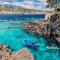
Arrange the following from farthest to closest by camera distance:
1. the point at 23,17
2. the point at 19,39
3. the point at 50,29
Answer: the point at 23,17, the point at 50,29, the point at 19,39

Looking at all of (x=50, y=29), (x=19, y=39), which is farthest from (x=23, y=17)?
(x=19, y=39)

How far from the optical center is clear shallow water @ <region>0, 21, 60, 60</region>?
23.4 metres

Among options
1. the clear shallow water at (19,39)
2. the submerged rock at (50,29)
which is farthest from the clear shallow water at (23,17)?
the submerged rock at (50,29)

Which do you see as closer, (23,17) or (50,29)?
(50,29)

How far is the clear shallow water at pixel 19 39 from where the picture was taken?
23.4m

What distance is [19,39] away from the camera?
28672 mm

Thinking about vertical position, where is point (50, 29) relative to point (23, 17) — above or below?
below

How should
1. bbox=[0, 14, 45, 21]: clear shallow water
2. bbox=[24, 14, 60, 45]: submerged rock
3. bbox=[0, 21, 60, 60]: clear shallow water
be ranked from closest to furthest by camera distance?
bbox=[0, 21, 60, 60]: clear shallow water → bbox=[24, 14, 60, 45]: submerged rock → bbox=[0, 14, 45, 21]: clear shallow water

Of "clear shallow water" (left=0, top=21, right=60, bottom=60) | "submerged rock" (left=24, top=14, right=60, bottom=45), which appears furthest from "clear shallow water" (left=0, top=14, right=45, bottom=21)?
"submerged rock" (left=24, top=14, right=60, bottom=45)

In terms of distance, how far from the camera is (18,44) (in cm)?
2647

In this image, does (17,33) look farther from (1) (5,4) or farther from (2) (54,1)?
(2) (54,1)

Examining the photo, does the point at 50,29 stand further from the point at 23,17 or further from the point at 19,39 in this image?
the point at 23,17

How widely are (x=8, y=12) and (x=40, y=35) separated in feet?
28.0

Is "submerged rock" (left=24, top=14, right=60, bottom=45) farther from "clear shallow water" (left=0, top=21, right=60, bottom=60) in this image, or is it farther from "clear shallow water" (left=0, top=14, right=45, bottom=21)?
"clear shallow water" (left=0, top=14, right=45, bottom=21)
